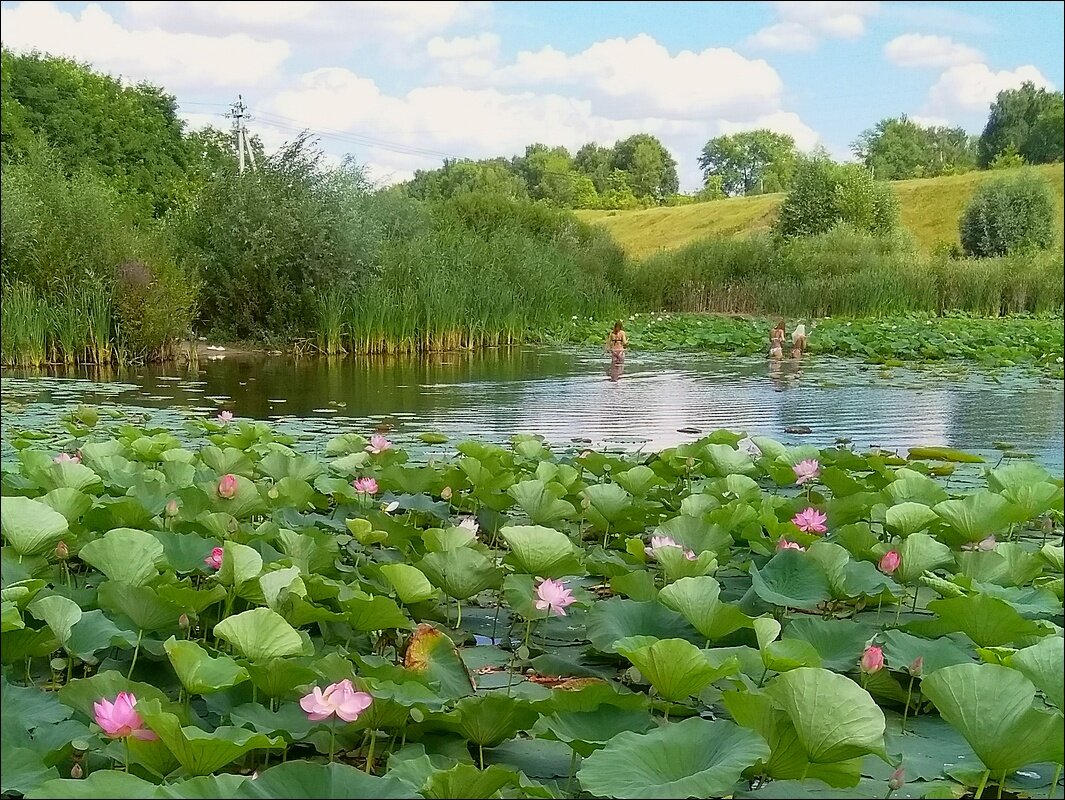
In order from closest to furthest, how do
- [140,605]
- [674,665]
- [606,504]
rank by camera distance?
1. [674,665]
2. [140,605]
3. [606,504]

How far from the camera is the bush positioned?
1.04 m

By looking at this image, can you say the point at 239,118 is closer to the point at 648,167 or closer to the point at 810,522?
the point at 648,167

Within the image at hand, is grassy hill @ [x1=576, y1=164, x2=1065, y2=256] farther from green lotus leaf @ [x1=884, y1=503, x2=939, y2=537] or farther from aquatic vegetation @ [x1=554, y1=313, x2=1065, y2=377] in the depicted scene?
aquatic vegetation @ [x1=554, y1=313, x2=1065, y2=377]

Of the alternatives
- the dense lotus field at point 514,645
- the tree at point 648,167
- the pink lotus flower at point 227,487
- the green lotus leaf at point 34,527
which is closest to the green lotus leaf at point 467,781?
the dense lotus field at point 514,645

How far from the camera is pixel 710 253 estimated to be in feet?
6.63

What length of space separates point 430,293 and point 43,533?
2309 mm

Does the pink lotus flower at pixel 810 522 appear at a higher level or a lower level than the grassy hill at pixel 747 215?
lower

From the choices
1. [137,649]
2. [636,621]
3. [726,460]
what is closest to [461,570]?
[636,621]

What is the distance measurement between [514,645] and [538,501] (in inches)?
10.9

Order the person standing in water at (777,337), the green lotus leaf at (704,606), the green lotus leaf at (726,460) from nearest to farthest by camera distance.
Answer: the green lotus leaf at (704,606) → the green lotus leaf at (726,460) → the person standing in water at (777,337)

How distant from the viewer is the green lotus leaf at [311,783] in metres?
0.38

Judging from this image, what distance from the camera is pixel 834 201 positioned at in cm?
161

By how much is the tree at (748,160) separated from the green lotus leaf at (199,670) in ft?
2.82

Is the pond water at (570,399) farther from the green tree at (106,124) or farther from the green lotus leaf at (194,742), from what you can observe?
the green lotus leaf at (194,742)
